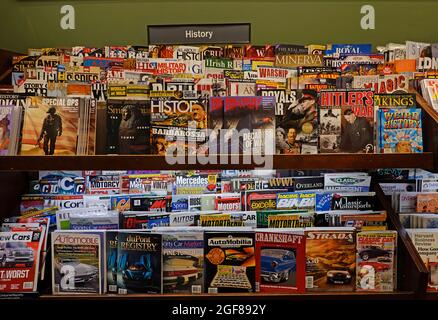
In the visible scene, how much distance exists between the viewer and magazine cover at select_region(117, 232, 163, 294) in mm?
1826

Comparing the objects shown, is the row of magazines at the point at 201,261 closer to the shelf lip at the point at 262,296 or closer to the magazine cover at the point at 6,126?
the shelf lip at the point at 262,296

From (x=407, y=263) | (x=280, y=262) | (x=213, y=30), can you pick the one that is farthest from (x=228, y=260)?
(x=213, y=30)

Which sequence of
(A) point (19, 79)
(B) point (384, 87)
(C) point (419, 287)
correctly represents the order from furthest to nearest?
(A) point (19, 79), (B) point (384, 87), (C) point (419, 287)

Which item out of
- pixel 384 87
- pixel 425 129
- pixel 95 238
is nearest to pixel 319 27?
pixel 384 87

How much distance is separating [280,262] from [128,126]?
83 cm

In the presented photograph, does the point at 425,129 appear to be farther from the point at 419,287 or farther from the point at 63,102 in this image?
the point at 63,102

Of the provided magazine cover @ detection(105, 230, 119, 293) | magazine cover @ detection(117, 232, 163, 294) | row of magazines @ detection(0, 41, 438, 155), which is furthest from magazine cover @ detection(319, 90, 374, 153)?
magazine cover @ detection(105, 230, 119, 293)

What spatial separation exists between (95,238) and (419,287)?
1298 mm

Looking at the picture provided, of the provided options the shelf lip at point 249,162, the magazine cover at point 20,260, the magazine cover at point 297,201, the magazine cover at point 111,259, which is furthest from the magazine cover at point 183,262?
the magazine cover at point 20,260

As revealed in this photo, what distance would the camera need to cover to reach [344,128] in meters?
1.79

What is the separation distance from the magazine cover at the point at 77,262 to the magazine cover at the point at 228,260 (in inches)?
17.6

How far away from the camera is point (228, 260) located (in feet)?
5.99

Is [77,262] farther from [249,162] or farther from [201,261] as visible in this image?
[249,162]
